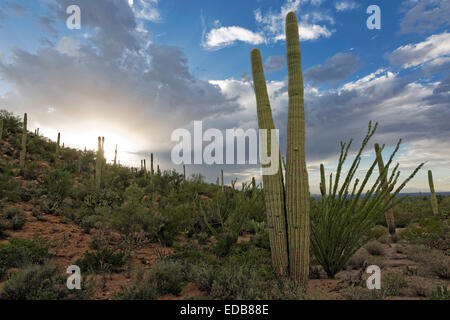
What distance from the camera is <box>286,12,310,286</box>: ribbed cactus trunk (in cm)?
505

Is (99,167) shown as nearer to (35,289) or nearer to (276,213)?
(35,289)

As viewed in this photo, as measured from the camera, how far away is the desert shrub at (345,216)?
539cm

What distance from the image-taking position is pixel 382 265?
22.6 feet

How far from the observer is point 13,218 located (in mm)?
8688

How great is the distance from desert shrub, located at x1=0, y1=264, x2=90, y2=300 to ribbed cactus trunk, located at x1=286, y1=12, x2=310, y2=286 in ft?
13.0

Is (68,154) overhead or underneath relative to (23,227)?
overhead

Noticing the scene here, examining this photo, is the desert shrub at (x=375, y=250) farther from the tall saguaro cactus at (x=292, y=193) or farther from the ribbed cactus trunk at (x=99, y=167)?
the ribbed cactus trunk at (x=99, y=167)

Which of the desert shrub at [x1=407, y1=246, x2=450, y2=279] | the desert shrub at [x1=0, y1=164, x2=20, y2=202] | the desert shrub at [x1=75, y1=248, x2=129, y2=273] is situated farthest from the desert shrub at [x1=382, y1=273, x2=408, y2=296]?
the desert shrub at [x1=0, y1=164, x2=20, y2=202]

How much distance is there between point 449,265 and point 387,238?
5441mm

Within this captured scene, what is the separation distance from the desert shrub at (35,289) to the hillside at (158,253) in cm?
2

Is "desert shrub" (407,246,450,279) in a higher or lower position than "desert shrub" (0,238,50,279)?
lower

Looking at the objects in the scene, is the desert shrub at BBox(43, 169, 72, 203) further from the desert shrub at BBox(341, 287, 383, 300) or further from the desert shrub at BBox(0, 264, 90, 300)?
the desert shrub at BBox(341, 287, 383, 300)
